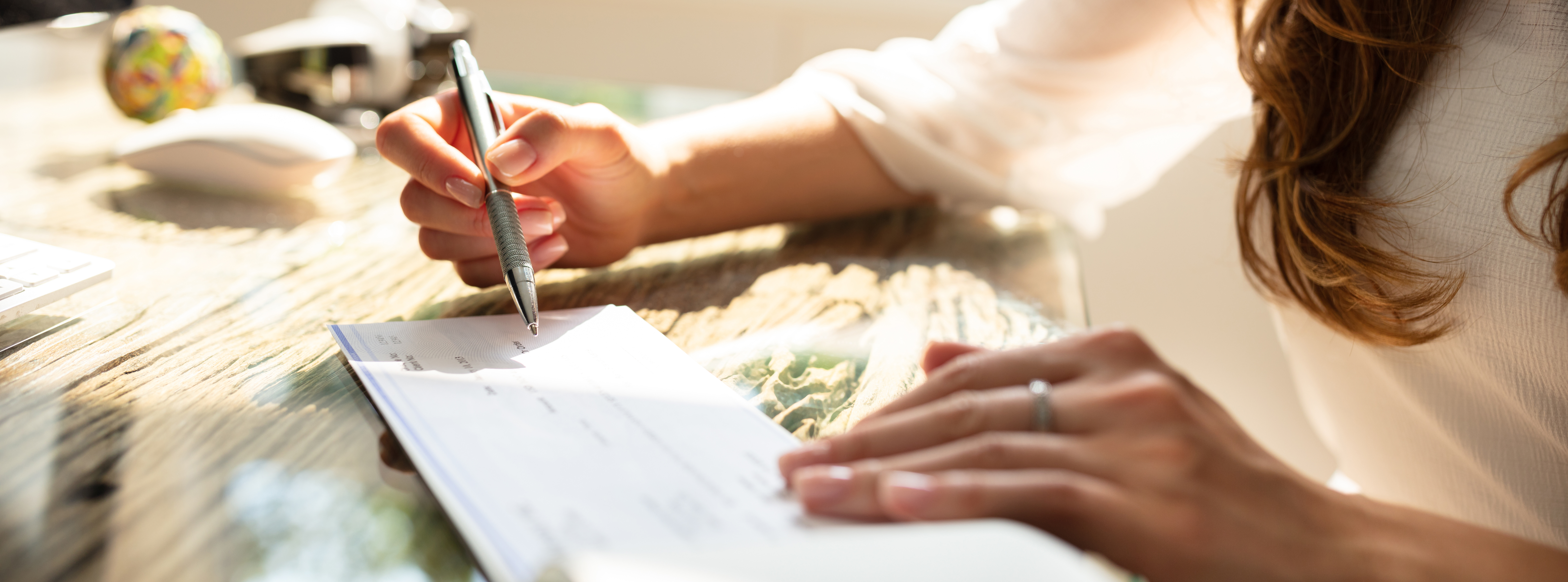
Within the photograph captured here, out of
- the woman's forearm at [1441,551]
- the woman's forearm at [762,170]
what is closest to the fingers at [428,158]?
the woman's forearm at [762,170]

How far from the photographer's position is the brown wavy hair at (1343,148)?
47cm

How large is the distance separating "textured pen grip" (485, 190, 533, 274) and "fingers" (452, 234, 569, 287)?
4 cm

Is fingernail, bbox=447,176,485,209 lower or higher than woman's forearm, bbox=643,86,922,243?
higher

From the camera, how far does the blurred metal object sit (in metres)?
0.90

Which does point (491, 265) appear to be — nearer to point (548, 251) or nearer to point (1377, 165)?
point (548, 251)

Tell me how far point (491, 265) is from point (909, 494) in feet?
1.02

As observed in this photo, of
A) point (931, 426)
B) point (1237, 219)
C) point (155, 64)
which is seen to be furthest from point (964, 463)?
point (155, 64)

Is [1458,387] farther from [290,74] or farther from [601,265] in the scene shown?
[290,74]

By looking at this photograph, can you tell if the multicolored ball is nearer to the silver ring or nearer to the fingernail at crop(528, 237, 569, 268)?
the fingernail at crop(528, 237, 569, 268)

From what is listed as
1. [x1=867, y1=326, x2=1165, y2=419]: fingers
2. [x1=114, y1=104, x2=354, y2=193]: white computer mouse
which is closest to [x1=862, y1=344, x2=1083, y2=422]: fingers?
[x1=867, y1=326, x2=1165, y2=419]: fingers

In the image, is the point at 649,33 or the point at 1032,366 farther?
the point at 649,33

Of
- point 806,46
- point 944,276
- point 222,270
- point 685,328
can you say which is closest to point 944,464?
point 685,328

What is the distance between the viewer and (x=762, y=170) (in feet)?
2.14

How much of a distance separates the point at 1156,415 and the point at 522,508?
0.66ft
